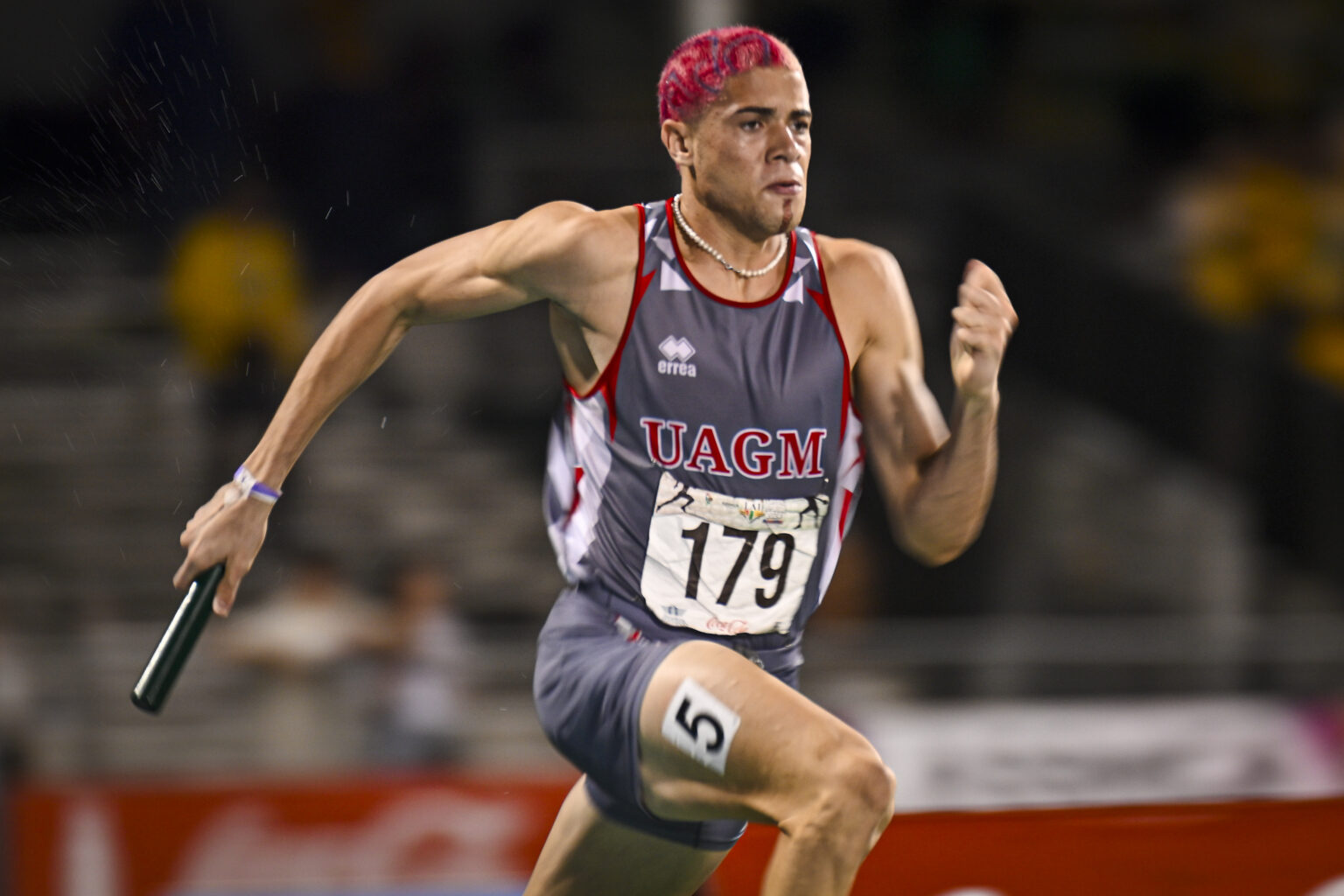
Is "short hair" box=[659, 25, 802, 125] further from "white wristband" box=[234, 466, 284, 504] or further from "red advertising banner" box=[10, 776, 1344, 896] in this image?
"red advertising banner" box=[10, 776, 1344, 896]

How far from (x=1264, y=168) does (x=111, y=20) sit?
28.6ft

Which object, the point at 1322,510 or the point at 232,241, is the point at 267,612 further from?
the point at 1322,510

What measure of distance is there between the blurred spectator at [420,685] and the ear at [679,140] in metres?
5.12

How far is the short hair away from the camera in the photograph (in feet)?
12.6

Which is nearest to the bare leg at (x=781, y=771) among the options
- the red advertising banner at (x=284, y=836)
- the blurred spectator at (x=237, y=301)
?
the red advertising banner at (x=284, y=836)

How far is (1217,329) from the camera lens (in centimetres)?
1085

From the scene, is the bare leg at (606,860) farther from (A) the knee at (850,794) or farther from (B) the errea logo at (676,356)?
(B) the errea logo at (676,356)

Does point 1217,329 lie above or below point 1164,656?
above

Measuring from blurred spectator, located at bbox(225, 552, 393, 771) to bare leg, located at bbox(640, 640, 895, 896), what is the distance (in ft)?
17.6

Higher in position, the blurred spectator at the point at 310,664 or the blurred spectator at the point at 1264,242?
the blurred spectator at the point at 1264,242

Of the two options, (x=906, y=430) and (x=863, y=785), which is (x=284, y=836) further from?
(x=863, y=785)

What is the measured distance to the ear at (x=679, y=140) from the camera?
13.0 ft

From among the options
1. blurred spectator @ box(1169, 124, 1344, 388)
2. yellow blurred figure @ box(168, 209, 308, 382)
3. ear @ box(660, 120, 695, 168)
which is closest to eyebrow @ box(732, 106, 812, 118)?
ear @ box(660, 120, 695, 168)

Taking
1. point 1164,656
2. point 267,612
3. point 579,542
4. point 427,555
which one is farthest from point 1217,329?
point 579,542
